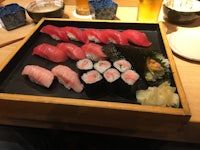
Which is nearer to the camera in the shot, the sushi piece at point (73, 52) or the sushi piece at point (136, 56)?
the sushi piece at point (136, 56)

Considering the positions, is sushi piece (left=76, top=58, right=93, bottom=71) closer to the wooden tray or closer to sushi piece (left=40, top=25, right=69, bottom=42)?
the wooden tray

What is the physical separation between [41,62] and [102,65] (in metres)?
0.34

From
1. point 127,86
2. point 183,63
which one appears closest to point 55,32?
point 127,86

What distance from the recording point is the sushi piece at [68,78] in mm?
884

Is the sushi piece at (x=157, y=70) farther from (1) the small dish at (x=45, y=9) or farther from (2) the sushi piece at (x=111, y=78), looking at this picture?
(1) the small dish at (x=45, y=9)

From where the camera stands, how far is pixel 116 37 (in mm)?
1137

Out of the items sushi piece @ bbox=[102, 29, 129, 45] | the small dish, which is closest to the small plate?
sushi piece @ bbox=[102, 29, 129, 45]

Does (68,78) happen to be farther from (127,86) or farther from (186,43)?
(186,43)

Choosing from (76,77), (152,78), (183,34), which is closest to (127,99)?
(152,78)

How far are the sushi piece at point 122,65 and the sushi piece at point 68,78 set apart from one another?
18 cm

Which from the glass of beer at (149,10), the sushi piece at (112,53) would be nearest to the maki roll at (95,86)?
the sushi piece at (112,53)

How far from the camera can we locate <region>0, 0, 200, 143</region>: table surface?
30.2 inches

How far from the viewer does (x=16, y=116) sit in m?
0.85

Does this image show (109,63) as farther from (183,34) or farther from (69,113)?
(183,34)
